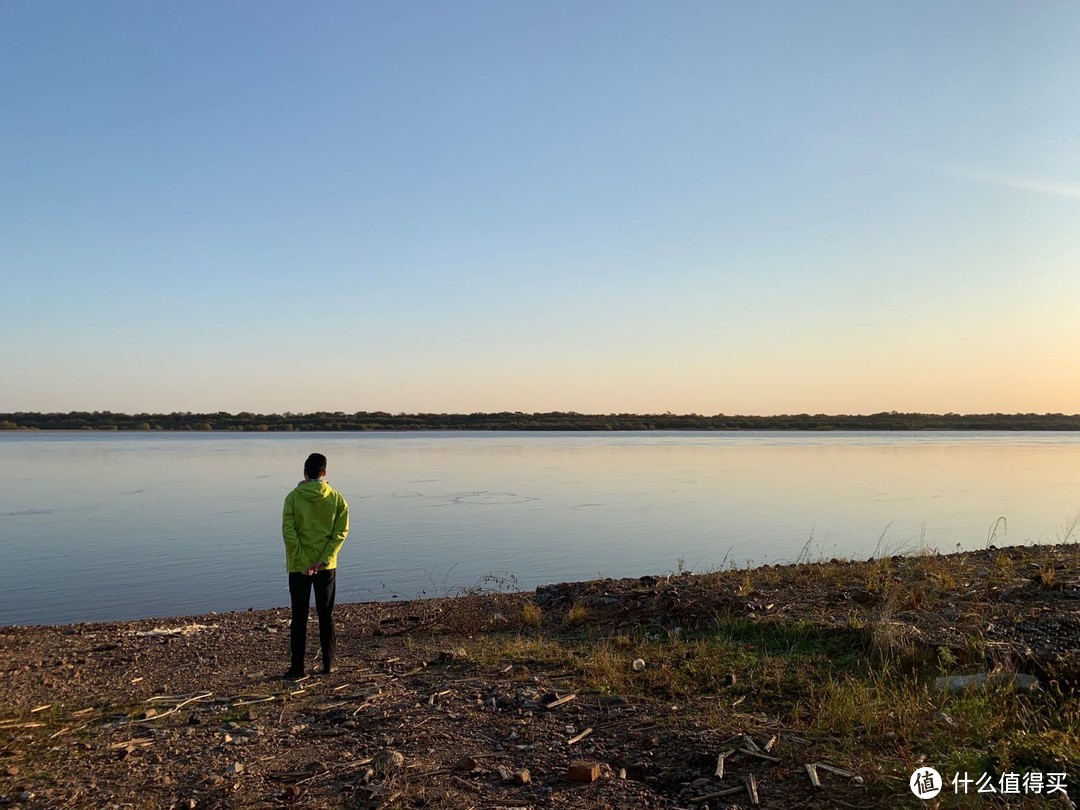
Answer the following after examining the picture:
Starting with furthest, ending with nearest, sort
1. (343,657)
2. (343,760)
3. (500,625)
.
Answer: (500,625) < (343,657) < (343,760)

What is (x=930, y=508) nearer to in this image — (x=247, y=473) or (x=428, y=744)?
(x=428, y=744)

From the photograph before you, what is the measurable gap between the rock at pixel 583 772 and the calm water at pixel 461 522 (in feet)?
28.4

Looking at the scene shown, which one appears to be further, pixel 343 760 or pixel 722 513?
pixel 722 513

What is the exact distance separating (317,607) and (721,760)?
4203 mm

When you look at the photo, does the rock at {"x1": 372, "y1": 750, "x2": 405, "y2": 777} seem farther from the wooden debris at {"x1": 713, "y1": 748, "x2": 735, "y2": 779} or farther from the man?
the man

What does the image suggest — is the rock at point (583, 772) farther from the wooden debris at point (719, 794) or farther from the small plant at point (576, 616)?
the small plant at point (576, 616)

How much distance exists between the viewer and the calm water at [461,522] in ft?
46.4

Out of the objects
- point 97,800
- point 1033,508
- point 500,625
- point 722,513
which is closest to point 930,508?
point 1033,508

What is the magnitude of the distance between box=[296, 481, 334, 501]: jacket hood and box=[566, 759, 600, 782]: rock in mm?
3792

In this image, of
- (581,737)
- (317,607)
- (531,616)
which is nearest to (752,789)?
(581,737)

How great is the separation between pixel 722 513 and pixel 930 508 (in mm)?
6442

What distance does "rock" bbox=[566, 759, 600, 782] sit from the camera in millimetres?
5051

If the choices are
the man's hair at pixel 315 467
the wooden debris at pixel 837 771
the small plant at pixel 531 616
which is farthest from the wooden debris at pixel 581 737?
the small plant at pixel 531 616

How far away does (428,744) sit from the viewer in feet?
18.8
